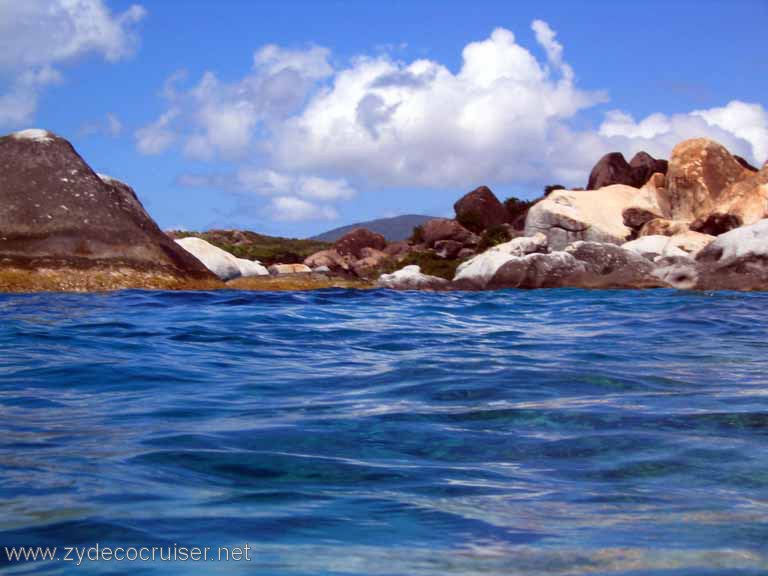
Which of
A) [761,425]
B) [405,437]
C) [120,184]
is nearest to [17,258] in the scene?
[120,184]

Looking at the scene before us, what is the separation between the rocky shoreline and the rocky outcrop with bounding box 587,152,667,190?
0.11 metres

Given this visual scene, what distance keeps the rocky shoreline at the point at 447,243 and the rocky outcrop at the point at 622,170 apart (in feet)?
0.37

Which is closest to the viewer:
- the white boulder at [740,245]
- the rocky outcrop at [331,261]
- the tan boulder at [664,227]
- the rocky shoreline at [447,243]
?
the rocky shoreline at [447,243]

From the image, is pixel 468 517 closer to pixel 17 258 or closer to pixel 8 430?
pixel 8 430

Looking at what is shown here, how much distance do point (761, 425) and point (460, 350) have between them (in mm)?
3060

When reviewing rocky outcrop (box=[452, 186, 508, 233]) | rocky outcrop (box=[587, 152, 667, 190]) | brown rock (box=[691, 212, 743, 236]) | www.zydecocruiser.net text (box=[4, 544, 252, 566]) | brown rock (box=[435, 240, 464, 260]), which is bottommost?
www.zydecocruiser.net text (box=[4, 544, 252, 566])

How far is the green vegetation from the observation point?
37.2m

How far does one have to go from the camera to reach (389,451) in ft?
11.2

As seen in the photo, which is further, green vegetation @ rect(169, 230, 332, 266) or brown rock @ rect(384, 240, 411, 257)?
green vegetation @ rect(169, 230, 332, 266)

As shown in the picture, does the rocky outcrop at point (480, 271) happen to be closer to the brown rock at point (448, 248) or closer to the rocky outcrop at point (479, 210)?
the brown rock at point (448, 248)

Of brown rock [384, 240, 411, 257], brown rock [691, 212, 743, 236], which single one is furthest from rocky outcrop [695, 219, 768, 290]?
brown rock [384, 240, 411, 257]

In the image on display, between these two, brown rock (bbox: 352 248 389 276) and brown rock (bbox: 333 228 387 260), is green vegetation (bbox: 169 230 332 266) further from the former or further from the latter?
brown rock (bbox: 352 248 389 276)

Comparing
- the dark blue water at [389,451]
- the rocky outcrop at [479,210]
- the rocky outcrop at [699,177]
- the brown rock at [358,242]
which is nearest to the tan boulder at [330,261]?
the brown rock at [358,242]

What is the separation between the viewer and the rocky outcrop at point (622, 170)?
110ft
